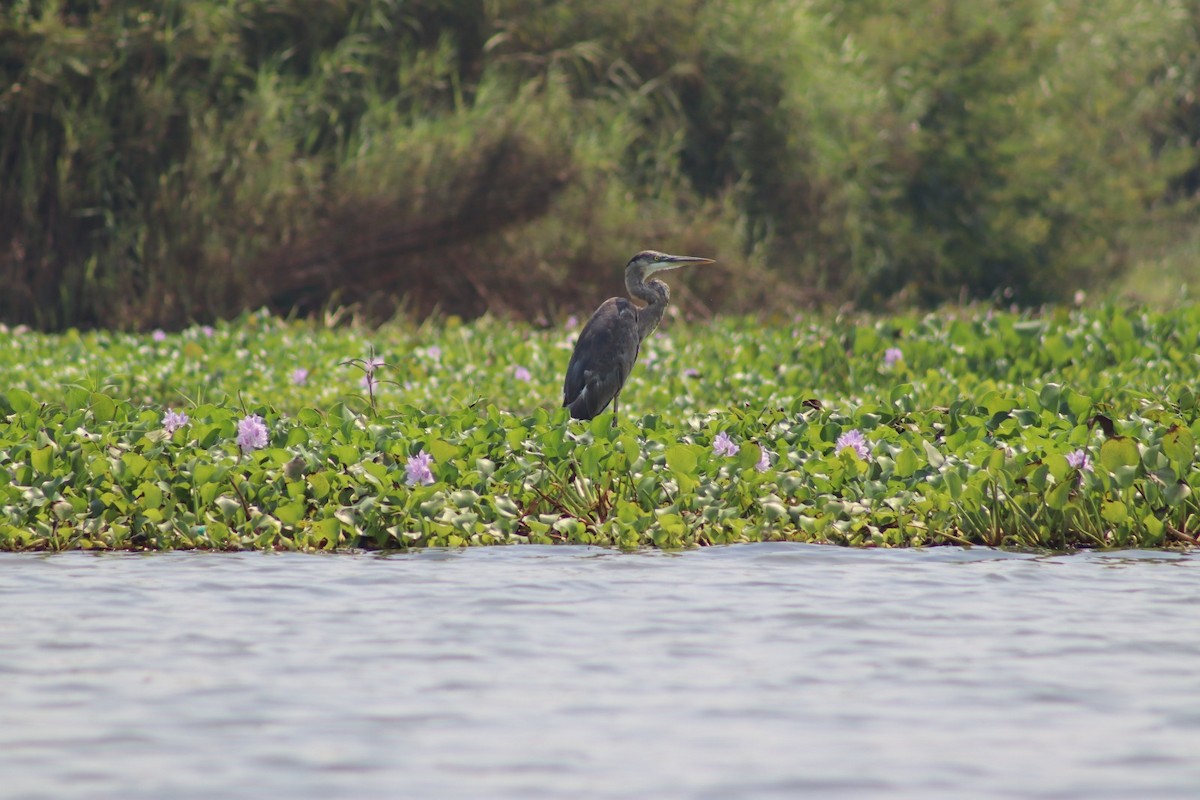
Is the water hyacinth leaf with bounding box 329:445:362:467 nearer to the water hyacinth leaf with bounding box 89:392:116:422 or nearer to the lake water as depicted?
the lake water

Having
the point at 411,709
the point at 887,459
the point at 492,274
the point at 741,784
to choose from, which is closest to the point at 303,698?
the point at 411,709

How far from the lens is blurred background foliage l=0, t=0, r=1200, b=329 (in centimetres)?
1722

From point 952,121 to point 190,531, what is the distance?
690 inches

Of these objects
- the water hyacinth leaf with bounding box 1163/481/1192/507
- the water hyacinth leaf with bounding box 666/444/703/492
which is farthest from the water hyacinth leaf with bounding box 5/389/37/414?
the water hyacinth leaf with bounding box 1163/481/1192/507

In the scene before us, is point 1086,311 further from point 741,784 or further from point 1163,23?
point 1163,23

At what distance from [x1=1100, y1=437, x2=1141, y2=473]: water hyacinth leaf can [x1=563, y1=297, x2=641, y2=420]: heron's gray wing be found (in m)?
2.97

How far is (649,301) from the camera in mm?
10383

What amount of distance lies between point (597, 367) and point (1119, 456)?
3.04 meters

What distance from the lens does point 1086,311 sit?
1448 centimetres

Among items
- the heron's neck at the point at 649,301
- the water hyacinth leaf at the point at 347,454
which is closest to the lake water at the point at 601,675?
the water hyacinth leaf at the point at 347,454

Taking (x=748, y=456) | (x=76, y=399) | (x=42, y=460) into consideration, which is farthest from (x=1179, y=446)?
(x=76, y=399)

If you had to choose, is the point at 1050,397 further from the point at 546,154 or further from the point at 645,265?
the point at 546,154

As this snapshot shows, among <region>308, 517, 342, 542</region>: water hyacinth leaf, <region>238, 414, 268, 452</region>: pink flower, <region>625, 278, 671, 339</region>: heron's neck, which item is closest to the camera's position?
<region>308, 517, 342, 542</region>: water hyacinth leaf

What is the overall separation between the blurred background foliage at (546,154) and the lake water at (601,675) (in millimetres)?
10875
